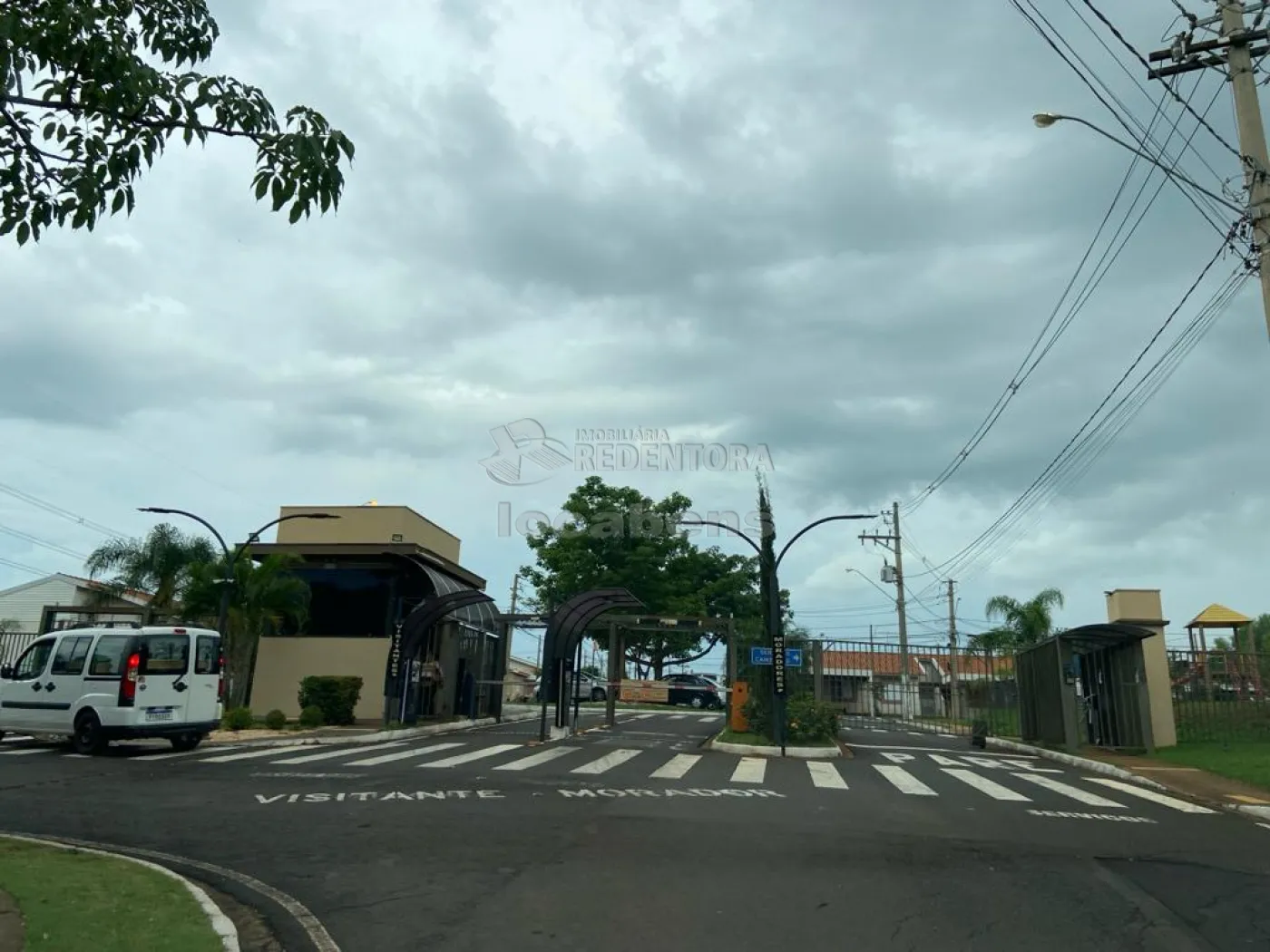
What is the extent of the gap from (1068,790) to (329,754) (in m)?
13.0

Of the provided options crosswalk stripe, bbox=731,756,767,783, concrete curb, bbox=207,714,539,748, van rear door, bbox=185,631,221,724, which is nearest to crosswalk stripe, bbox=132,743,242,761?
concrete curb, bbox=207,714,539,748

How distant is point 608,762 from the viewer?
1783 cm

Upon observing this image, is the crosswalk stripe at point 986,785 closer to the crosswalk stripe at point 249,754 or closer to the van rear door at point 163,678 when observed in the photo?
the crosswalk stripe at point 249,754

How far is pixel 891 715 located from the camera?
4062 cm

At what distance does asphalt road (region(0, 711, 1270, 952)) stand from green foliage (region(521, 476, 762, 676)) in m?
37.7

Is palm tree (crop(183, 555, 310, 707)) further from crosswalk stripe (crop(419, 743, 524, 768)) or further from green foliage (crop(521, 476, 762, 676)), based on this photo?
green foliage (crop(521, 476, 762, 676))

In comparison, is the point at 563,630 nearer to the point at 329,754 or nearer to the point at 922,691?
the point at 329,754

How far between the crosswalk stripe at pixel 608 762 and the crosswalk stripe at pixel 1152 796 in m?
8.22

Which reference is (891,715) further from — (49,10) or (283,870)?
(49,10)

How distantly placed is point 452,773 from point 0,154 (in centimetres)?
1131

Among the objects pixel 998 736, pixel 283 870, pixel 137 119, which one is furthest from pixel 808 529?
pixel 137 119

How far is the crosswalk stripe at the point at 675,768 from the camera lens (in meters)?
15.4

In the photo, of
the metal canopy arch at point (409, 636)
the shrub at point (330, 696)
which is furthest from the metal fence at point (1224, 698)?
the shrub at point (330, 696)

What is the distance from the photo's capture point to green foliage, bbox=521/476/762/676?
54.5 meters
